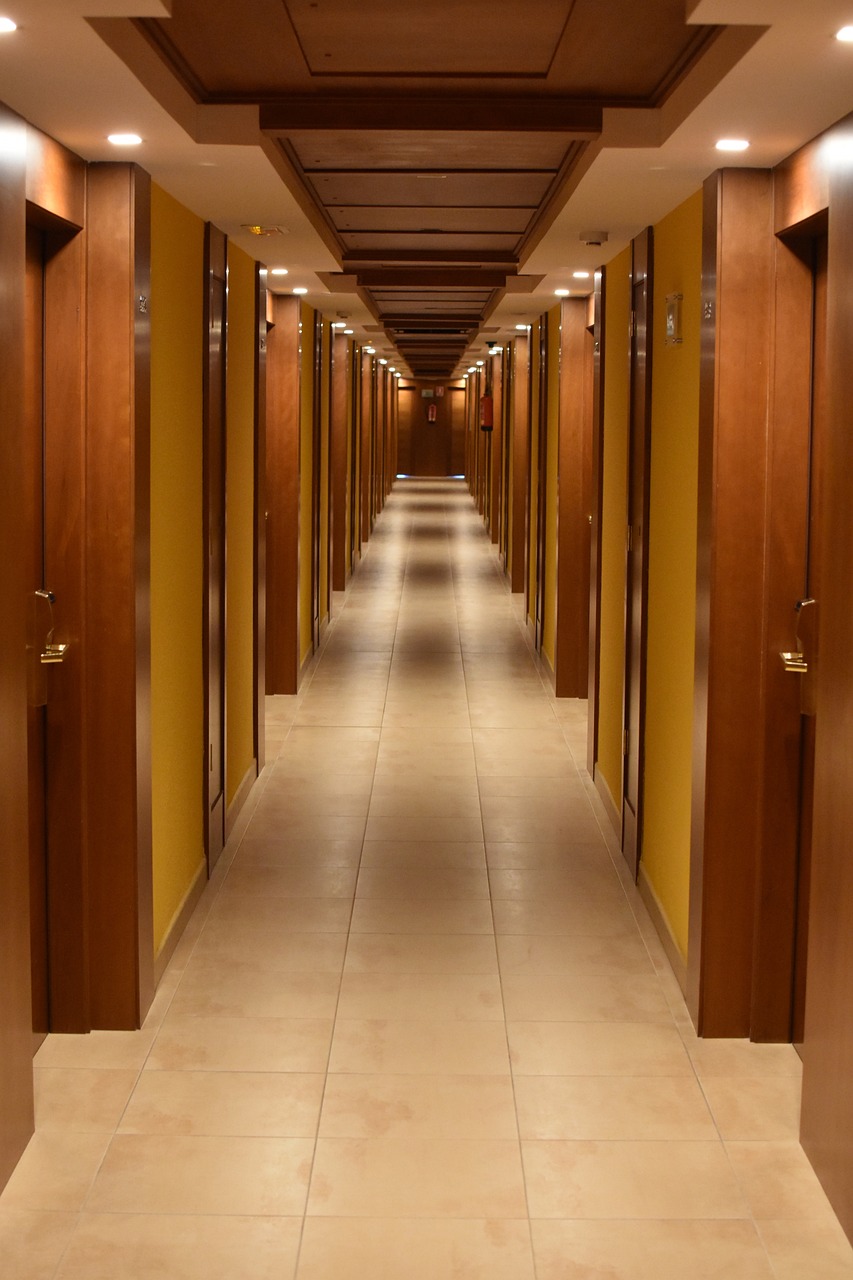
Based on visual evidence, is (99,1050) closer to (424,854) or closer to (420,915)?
(420,915)

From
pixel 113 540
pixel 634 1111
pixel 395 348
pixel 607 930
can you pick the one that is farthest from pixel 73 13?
pixel 395 348

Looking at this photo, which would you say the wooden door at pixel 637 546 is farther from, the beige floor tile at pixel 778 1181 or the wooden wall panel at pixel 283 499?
the wooden wall panel at pixel 283 499

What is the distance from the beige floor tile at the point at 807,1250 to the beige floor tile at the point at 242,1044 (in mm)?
1509

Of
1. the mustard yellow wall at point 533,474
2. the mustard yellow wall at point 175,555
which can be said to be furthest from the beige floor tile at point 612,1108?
the mustard yellow wall at point 533,474

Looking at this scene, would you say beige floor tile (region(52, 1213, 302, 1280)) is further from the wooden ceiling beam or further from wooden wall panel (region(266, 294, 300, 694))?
wooden wall panel (region(266, 294, 300, 694))

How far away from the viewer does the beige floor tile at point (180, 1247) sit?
3.27 metres

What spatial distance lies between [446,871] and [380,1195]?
267cm

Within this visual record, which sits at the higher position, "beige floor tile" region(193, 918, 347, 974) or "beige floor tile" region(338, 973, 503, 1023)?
"beige floor tile" region(193, 918, 347, 974)

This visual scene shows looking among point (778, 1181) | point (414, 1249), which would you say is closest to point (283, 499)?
point (778, 1181)

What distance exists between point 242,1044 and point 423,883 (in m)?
1.68

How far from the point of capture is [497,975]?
5105 mm

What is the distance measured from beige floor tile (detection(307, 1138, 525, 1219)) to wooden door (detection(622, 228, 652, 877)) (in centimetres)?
243

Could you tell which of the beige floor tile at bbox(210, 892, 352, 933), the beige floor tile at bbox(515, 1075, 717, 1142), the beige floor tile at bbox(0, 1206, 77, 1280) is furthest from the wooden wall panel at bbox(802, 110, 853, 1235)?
the beige floor tile at bbox(210, 892, 352, 933)

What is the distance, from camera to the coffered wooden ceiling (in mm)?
3594
